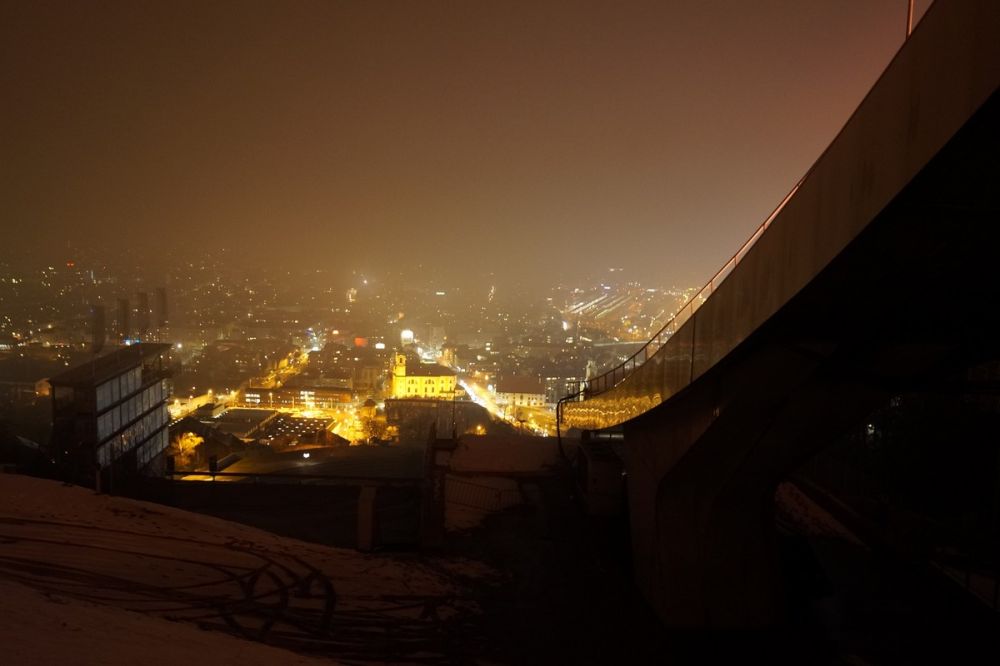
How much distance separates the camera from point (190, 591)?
5.24 m

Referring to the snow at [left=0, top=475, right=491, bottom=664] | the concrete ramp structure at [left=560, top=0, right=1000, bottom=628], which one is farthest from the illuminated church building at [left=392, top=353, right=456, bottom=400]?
the concrete ramp structure at [left=560, top=0, right=1000, bottom=628]

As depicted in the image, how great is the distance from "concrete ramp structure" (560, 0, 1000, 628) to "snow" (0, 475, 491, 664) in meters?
2.41

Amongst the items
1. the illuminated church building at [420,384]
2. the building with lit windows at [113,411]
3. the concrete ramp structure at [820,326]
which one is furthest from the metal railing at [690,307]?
the illuminated church building at [420,384]

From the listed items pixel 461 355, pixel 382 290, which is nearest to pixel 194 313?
pixel 461 355

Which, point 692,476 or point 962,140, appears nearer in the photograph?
point 962,140

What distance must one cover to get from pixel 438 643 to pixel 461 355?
192 ft

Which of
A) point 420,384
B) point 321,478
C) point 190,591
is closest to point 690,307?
point 190,591

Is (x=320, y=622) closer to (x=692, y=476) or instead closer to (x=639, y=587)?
(x=639, y=587)

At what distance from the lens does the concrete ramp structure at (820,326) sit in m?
2.12

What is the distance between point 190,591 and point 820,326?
569 cm

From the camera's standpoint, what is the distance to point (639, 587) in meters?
6.23

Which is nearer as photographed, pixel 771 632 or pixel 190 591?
pixel 190 591

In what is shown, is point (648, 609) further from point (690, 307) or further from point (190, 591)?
point (190, 591)

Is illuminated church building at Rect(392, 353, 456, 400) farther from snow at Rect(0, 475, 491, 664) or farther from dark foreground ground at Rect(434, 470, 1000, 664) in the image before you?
dark foreground ground at Rect(434, 470, 1000, 664)
